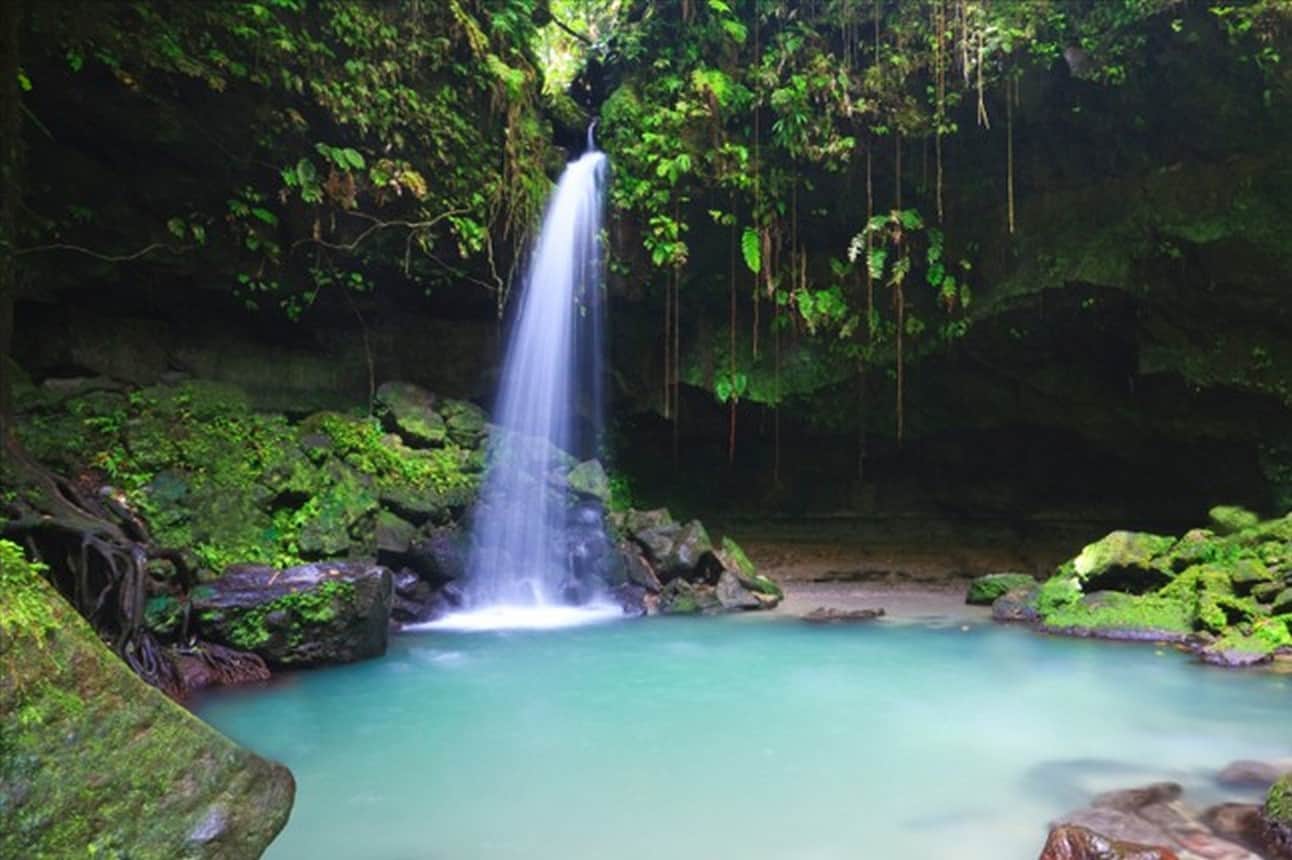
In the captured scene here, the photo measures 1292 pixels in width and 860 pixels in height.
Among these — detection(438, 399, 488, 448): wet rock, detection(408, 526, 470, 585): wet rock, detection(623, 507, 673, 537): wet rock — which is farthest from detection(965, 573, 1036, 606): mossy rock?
detection(438, 399, 488, 448): wet rock

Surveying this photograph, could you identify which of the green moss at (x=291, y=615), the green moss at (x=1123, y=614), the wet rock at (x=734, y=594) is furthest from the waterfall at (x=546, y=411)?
the green moss at (x=1123, y=614)

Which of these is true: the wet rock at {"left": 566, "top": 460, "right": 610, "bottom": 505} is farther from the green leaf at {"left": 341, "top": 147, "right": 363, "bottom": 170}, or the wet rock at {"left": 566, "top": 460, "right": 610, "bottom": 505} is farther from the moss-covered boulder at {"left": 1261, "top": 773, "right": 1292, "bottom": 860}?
the moss-covered boulder at {"left": 1261, "top": 773, "right": 1292, "bottom": 860}

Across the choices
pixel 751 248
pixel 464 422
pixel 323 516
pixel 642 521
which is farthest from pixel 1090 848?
pixel 464 422

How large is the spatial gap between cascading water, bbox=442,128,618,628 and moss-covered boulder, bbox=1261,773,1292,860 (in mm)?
7209

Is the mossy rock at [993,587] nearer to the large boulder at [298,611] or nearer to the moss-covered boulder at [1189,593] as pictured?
the moss-covered boulder at [1189,593]

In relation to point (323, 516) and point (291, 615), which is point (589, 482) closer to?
point (323, 516)

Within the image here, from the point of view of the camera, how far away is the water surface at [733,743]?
3.48m

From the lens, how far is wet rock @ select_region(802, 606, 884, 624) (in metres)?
9.62

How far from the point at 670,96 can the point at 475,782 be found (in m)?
9.78

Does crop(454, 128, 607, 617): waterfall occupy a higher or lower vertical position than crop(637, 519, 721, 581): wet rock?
higher

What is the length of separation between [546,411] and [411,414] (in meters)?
2.18

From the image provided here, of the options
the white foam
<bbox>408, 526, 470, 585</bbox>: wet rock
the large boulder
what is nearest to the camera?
the large boulder

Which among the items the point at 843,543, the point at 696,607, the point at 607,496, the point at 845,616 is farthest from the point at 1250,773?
the point at 843,543

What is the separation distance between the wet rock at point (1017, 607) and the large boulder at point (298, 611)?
7.02 meters
